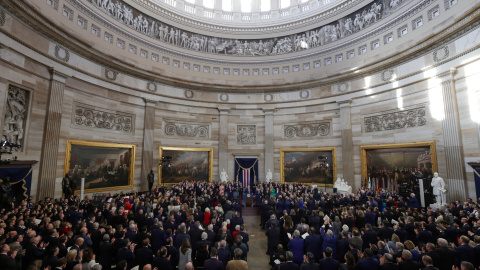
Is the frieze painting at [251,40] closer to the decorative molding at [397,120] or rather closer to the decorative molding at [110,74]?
the decorative molding at [110,74]

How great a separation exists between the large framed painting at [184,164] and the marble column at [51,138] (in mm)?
7779

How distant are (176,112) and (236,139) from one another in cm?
647

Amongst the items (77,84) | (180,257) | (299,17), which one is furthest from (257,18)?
(180,257)

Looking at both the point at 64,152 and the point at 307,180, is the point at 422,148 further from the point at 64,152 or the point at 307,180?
the point at 64,152

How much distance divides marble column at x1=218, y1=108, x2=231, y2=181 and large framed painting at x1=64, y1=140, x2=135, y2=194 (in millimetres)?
8023

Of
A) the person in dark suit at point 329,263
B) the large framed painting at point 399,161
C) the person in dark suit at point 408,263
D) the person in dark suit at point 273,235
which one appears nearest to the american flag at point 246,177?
the large framed painting at point 399,161

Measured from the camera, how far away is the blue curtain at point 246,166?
2478cm

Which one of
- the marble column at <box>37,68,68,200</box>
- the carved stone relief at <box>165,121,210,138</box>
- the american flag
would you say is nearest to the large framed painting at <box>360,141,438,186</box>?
the american flag

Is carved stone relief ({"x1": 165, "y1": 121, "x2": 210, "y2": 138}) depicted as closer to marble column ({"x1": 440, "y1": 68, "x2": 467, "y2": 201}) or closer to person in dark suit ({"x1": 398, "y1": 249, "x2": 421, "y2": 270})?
marble column ({"x1": 440, "y1": 68, "x2": 467, "y2": 201})

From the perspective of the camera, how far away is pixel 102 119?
18641mm

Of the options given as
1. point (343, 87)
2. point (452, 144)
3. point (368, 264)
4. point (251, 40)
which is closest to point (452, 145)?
point (452, 144)

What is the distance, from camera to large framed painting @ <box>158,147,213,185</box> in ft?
72.9

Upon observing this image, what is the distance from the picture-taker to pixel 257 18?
90.6ft

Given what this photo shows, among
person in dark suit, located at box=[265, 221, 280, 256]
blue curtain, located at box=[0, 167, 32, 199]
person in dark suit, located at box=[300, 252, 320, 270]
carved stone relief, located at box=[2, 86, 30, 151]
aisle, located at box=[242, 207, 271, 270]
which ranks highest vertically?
carved stone relief, located at box=[2, 86, 30, 151]
